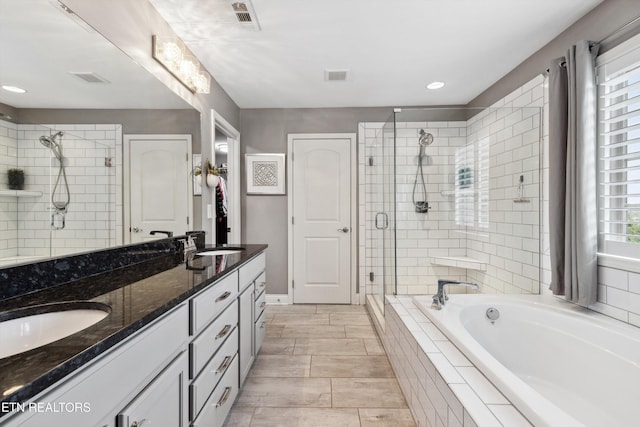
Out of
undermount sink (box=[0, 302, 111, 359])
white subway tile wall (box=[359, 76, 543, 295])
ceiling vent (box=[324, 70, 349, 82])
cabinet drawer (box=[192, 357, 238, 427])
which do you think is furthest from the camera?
ceiling vent (box=[324, 70, 349, 82])

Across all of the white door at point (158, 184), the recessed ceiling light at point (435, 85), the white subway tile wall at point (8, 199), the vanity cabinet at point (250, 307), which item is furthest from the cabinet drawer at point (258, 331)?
the recessed ceiling light at point (435, 85)

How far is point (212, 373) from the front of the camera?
55.1 inches

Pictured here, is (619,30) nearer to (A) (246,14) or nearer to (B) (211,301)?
(A) (246,14)

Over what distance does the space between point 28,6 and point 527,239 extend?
125 inches

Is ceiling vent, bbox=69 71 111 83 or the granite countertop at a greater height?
ceiling vent, bbox=69 71 111 83

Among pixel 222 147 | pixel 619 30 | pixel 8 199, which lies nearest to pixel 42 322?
pixel 8 199

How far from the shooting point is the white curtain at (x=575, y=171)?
1802 millimetres

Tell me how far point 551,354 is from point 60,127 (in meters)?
2.67

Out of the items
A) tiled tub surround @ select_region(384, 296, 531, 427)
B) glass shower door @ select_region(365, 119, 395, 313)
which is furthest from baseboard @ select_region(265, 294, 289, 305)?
tiled tub surround @ select_region(384, 296, 531, 427)

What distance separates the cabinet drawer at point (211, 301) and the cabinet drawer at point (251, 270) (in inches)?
4.5

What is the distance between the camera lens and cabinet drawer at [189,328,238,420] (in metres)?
1.22

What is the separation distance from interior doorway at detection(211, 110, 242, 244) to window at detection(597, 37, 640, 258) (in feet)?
9.07

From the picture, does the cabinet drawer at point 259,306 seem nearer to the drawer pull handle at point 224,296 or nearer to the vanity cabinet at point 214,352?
the vanity cabinet at point 214,352

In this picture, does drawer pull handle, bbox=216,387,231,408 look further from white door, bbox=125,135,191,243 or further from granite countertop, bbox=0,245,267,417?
white door, bbox=125,135,191,243
